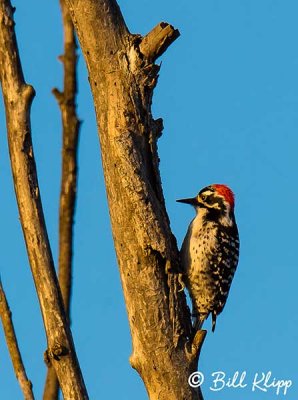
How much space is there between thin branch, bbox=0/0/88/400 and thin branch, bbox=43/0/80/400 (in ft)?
2.63

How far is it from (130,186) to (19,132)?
28.8 inches

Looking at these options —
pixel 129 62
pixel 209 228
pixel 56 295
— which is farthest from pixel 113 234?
pixel 209 228

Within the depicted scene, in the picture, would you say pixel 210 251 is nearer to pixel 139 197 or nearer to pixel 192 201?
pixel 192 201

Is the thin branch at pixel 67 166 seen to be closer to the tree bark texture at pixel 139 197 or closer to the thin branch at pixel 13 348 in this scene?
the tree bark texture at pixel 139 197

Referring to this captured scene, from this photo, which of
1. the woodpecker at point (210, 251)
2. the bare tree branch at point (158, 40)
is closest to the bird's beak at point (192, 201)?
the woodpecker at point (210, 251)

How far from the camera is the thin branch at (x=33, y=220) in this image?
15.1 feet

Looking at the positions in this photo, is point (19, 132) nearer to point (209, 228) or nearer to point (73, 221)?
point (73, 221)

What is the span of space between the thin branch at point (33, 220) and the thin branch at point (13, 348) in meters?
0.21

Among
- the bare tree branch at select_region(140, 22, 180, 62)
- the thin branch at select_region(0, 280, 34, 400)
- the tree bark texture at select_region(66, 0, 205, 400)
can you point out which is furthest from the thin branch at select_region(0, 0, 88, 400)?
the bare tree branch at select_region(140, 22, 180, 62)

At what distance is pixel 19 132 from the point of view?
488 cm

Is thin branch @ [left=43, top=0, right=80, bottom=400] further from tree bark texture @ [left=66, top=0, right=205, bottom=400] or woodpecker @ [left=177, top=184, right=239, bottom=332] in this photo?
woodpecker @ [left=177, top=184, right=239, bottom=332]

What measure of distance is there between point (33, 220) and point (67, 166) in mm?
1320

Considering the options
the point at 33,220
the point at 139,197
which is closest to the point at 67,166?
the point at 139,197

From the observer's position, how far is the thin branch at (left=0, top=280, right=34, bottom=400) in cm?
438
